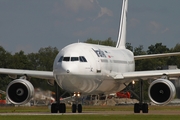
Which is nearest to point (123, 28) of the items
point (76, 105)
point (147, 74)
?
point (147, 74)


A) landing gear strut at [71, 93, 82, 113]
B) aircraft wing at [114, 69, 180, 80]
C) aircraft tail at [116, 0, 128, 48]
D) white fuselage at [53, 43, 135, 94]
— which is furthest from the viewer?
aircraft tail at [116, 0, 128, 48]

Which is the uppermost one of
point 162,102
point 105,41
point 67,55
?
point 105,41

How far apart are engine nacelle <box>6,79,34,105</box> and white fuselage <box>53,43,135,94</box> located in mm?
2447

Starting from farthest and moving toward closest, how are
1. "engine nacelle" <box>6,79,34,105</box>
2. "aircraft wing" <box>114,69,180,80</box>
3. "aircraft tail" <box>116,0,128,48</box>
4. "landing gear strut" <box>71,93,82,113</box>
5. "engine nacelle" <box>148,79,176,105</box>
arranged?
"aircraft tail" <box>116,0,128,48</box> → "aircraft wing" <box>114,69,180,80</box> → "landing gear strut" <box>71,93,82,113</box> → "engine nacelle" <box>6,79,34,105</box> → "engine nacelle" <box>148,79,176,105</box>

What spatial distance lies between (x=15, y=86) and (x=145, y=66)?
5361 cm

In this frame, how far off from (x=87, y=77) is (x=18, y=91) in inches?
173

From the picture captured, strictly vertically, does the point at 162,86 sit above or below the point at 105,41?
below

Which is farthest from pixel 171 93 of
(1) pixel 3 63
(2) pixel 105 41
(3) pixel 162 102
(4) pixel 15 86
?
(2) pixel 105 41

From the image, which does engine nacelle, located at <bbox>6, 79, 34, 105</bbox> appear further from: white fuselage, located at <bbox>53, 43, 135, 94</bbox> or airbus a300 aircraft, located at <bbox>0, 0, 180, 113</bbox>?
white fuselage, located at <bbox>53, 43, 135, 94</bbox>

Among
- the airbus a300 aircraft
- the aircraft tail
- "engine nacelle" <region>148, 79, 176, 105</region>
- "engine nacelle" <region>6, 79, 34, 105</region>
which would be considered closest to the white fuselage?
the airbus a300 aircraft

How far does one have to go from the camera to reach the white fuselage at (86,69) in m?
40.2

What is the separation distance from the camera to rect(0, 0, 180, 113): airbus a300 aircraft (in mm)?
40500

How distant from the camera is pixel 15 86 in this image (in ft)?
140

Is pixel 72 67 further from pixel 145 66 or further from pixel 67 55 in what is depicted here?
pixel 145 66
